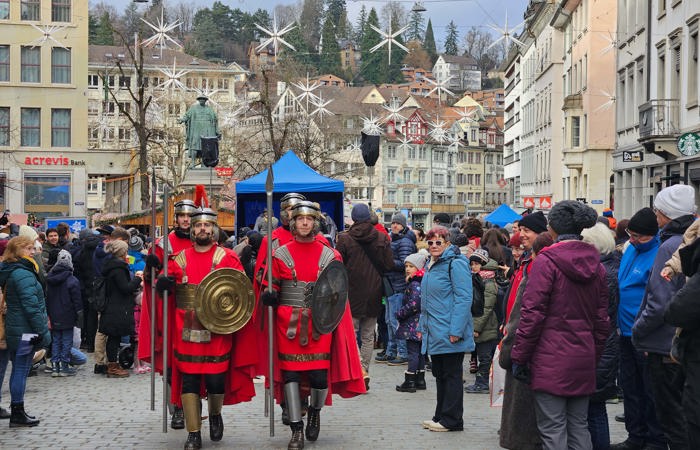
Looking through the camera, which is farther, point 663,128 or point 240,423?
point 663,128

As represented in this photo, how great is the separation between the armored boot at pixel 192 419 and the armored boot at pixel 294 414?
0.71 m

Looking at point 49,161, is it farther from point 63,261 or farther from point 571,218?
point 571,218

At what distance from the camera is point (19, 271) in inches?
400

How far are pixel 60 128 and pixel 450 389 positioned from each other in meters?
48.9

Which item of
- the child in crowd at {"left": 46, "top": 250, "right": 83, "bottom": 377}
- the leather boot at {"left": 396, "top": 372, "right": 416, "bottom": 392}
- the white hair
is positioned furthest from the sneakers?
the white hair

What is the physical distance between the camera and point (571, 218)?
7.47m

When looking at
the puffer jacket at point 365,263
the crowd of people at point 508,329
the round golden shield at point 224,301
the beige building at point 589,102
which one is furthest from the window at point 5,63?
the round golden shield at point 224,301

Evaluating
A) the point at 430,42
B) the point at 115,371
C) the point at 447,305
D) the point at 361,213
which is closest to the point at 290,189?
the point at 115,371

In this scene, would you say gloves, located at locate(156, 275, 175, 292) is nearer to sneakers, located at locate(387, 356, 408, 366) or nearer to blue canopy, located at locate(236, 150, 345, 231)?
sneakers, located at locate(387, 356, 408, 366)

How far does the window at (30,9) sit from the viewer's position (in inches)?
2164

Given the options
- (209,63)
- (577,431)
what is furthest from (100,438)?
(209,63)

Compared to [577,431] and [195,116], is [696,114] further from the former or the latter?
[577,431]

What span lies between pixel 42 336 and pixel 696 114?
2212 cm

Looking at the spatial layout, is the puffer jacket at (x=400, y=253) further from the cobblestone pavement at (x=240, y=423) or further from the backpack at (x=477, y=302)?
the backpack at (x=477, y=302)
